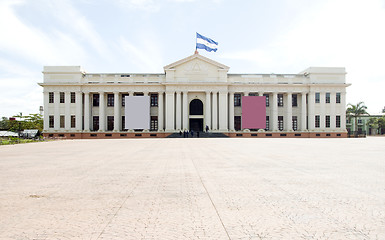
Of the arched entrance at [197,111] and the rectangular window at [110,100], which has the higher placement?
the rectangular window at [110,100]

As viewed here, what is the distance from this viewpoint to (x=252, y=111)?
49.8 meters

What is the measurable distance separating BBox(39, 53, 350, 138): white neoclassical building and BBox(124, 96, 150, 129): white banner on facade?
63.7 inches

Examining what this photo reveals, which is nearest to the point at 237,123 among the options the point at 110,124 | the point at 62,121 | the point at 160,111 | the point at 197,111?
the point at 197,111

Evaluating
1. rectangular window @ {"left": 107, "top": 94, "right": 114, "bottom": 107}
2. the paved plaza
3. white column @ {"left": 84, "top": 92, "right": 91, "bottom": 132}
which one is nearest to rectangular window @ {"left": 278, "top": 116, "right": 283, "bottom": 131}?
rectangular window @ {"left": 107, "top": 94, "right": 114, "bottom": 107}

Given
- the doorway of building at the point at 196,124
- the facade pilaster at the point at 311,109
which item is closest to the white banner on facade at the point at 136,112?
the doorway of building at the point at 196,124

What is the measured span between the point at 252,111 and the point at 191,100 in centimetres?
1115

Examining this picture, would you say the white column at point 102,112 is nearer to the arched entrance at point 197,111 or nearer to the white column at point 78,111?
the white column at point 78,111

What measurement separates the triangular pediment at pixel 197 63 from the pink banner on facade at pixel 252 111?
712cm

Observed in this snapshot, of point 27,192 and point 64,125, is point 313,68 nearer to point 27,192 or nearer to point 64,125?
point 64,125

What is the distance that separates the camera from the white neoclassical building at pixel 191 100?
50.5m

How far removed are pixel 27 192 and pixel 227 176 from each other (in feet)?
17.2

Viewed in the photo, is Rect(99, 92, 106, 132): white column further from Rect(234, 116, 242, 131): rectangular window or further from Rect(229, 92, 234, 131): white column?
Rect(234, 116, 242, 131): rectangular window

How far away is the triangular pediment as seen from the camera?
4988 centimetres

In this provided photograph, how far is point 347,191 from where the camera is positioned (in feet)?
21.1
